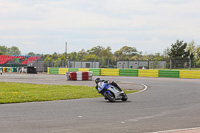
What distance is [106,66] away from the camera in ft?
149

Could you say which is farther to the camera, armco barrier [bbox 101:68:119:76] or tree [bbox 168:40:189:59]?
tree [bbox 168:40:189:59]

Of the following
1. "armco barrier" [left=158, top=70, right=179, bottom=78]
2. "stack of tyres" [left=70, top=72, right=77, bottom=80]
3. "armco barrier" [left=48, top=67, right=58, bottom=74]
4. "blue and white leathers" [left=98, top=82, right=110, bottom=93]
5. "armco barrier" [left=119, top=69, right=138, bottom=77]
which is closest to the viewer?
"blue and white leathers" [left=98, top=82, right=110, bottom=93]

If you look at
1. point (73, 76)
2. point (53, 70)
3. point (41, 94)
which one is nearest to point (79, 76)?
point (73, 76)

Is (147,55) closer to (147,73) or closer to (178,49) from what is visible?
(178,49)

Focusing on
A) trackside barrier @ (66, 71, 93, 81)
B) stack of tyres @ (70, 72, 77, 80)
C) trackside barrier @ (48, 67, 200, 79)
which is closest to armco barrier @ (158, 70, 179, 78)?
trackside barrier @ (48, 67, 200, 79)

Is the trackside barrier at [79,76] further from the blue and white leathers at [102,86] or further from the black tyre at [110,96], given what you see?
the black tyre at [110,96]

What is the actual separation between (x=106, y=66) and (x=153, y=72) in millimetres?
8765

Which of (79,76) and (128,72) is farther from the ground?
(128,72)

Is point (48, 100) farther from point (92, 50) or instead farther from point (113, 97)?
point (92, 50)

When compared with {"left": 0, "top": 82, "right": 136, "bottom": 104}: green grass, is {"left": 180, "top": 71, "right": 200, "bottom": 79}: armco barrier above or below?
above

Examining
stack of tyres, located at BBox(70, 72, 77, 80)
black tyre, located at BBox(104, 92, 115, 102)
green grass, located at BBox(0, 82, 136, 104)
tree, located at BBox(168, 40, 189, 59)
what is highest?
tree, located at BBox(168, 40, 189, 59)

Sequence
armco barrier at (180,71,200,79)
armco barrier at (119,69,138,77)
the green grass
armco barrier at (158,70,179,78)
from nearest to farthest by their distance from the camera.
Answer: the green grass → armco barrier at (180,71,200,79) → armco barrier at (158,70,179,78) → armco barrier at (119,69,138,77)

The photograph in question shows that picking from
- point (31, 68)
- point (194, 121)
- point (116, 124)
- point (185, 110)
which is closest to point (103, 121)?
point (116, 124)

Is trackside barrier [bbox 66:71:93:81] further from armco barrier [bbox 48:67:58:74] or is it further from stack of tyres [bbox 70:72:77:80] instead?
armco barrier [bbox 48:67:58:74]
